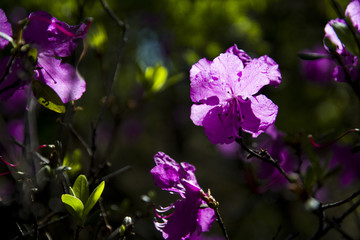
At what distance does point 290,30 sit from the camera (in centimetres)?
424

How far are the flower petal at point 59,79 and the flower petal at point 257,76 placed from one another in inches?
16.5

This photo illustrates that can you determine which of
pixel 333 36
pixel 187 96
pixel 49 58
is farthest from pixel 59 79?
pixel 187 96

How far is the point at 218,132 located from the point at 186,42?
6.70ft

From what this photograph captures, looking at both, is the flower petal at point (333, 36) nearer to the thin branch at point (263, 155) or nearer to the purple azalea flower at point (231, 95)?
the purple azalea flower at point (231, 95)

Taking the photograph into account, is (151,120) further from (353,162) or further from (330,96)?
(353,162)

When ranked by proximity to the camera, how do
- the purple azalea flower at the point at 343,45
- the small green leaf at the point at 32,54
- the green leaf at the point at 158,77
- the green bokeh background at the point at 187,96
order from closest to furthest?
the small green leaf at the point at 32,54 → the purple azalea flower at the point at 343,45 → the green leaf at the point at 158,77 → the green bokeh background at the point at 187,96

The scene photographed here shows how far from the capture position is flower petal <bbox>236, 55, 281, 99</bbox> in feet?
3.21

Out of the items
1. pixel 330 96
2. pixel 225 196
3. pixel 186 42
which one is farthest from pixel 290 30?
pixel 225 196

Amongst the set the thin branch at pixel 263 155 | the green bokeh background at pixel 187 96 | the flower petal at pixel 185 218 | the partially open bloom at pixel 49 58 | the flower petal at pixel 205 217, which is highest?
the partially open bloom at pixel 49 58

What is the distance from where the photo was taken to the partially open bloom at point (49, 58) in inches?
35.8

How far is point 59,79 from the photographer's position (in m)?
0.96

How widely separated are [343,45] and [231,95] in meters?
0.32

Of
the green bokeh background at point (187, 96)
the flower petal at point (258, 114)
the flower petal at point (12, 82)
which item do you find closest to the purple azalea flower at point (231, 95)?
the flower petal at point (258, 114)

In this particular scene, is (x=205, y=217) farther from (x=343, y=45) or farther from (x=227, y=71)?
(x=343, y=45)
